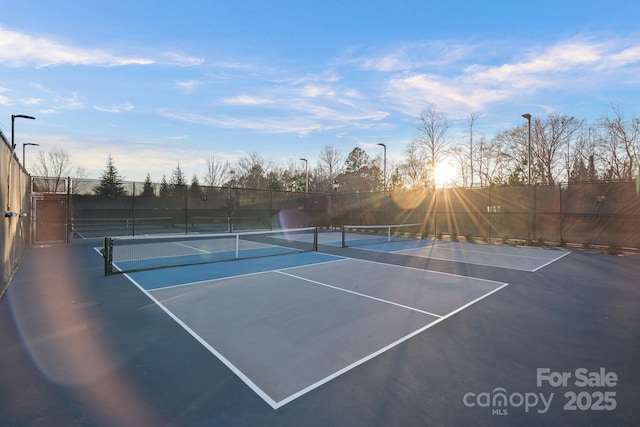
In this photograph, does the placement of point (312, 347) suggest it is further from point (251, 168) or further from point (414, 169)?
point (251, 168)

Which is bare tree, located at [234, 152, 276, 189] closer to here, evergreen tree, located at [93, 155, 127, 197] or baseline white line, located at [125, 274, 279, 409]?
evergreen tree, located at [93, 155, 127, 197]

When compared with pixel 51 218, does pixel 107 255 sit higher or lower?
lower

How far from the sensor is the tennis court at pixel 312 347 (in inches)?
109

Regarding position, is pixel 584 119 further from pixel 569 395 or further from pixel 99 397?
pixel 99 397

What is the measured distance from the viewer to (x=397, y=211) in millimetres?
21828

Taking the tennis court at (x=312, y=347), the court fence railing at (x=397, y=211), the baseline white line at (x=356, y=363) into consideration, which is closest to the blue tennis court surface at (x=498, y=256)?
the tennis court at (x=312, y=347)

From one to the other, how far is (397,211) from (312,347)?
18706 mm

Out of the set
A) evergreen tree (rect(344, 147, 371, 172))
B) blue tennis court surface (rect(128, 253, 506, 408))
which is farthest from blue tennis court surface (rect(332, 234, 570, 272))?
evergreen tree (rect(344, 147, 371, 172))

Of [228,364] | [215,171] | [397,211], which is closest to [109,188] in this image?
[397,211]

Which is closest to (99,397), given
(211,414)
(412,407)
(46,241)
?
(211,414)

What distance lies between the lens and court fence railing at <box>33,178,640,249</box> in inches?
564

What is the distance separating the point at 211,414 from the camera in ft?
8.77

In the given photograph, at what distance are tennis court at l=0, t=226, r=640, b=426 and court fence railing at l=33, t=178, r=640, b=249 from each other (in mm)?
8252

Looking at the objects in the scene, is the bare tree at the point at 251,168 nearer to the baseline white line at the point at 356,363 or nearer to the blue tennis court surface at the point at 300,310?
the blue tennis court surface at the point at 300,310
